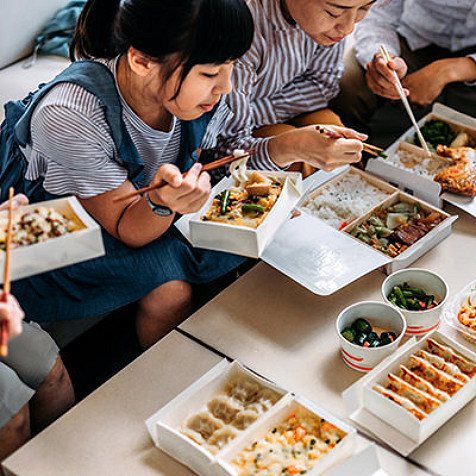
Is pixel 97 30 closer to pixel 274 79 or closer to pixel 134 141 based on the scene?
pixel 134 141

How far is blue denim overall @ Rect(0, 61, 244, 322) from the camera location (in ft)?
5.94

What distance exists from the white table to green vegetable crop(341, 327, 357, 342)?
0.19 ft

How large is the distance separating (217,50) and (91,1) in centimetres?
42

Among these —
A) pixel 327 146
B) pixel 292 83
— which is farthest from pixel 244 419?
pixel 292 83

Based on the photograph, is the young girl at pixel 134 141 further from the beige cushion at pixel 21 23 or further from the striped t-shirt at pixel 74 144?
the beige cushion at pixel 21 23

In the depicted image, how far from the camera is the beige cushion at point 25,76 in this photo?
8.83 ft

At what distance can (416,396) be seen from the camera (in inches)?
58.4

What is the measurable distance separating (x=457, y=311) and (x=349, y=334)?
313 mm

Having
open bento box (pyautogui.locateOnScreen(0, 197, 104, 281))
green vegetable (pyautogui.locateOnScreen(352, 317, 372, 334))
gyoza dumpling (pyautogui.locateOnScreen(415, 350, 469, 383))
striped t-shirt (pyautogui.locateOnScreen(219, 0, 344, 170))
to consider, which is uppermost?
open bento box (pyautogui.locateOnScreen(0, 197, 104, 281))

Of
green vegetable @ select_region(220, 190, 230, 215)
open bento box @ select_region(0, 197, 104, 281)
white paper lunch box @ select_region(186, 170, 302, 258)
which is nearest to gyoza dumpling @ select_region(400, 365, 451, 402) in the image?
white paper lunch box @ select_region(186, 170, 302, 258)

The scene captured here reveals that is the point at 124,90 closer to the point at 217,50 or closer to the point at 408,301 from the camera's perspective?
the point at 217,50

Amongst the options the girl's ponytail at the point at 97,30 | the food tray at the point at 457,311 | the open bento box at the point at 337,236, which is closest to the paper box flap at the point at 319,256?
the open bento box at the point at 337,236

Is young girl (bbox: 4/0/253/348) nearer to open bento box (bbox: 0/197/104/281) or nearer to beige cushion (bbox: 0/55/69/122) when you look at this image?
open bento box (bbox: 0/197/104/281)

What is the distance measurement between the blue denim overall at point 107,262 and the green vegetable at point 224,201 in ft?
0.78
